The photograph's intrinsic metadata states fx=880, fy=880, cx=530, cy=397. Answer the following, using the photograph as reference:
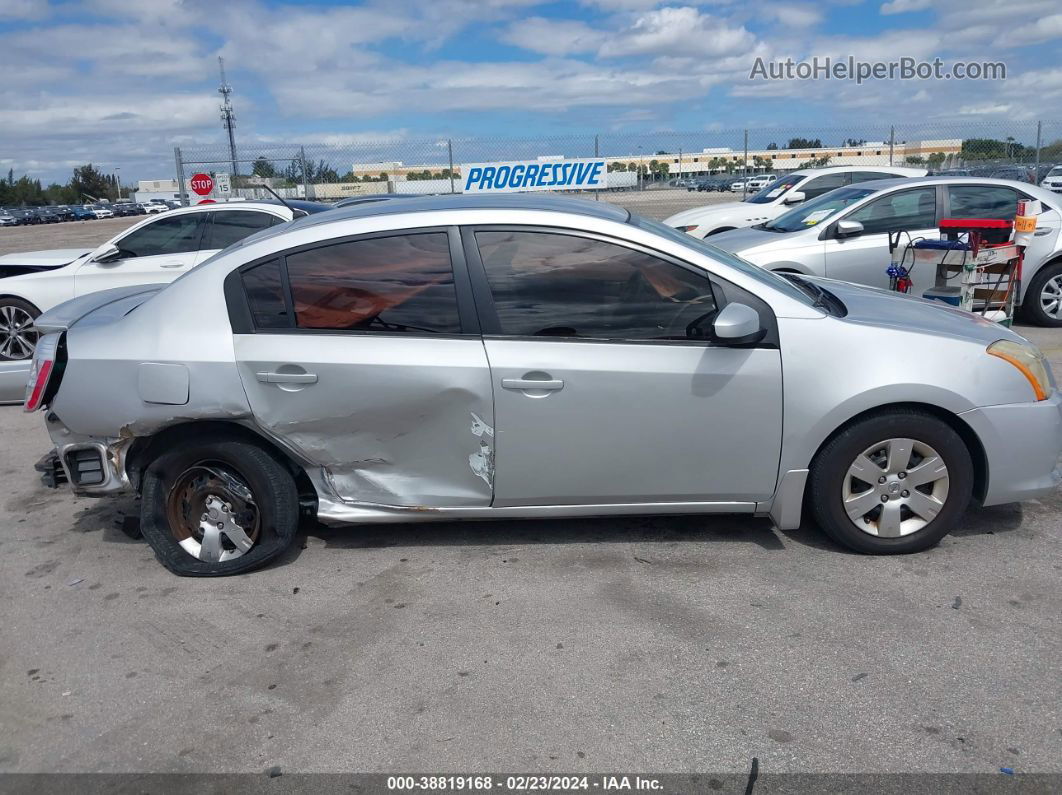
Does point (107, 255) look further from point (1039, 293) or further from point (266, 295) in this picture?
point (1039, 293)

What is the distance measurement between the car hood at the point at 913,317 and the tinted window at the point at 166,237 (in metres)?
6.91

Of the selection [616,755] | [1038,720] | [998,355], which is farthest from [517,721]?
[998,355]

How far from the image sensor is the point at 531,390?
390 centimetres

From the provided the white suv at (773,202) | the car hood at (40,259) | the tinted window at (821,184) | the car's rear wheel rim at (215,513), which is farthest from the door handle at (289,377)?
the tinted window at (821,184)

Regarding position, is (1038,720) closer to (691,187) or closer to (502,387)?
(502,387)

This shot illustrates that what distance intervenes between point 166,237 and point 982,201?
28.1ft

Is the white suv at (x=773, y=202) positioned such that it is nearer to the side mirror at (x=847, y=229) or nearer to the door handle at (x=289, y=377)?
the side mirror at (x=847, y=229)

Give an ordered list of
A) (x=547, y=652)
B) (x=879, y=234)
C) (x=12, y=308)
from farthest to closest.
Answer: (x=879, y=234) → (x=12, y=308) → (x=547, y=652)

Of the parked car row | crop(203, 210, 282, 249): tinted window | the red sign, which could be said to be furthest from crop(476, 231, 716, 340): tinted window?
the parked car row

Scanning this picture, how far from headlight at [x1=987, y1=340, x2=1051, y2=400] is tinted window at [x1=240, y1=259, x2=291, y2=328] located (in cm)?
327

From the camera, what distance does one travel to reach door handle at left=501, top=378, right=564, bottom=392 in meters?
3.89

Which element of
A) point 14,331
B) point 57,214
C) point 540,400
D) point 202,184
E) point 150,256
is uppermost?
point 57,214

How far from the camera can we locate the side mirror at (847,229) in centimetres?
871

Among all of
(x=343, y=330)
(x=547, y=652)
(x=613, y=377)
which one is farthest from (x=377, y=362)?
(x=547, y=652)
